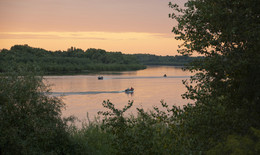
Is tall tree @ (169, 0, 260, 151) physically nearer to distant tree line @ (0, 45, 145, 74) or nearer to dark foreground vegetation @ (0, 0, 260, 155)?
dark foreground vegetation @ (0, 0, 260, 155)

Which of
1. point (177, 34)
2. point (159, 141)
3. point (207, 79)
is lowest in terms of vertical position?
point (159, 141)

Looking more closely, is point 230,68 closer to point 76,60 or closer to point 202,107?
point 202,107

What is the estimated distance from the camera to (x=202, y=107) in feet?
40.3

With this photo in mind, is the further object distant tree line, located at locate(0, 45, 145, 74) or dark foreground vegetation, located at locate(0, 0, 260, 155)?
distant tree line, located at locate(0, 45, 145, 74)

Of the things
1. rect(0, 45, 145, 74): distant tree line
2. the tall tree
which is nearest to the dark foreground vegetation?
the tall tree

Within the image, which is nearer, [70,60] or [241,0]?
[241,0]

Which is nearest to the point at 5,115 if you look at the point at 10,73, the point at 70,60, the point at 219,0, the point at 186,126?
the point at 10,73

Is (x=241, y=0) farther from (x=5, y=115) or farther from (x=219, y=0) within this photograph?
(x=5, y=115)

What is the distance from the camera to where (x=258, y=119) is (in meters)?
12.0

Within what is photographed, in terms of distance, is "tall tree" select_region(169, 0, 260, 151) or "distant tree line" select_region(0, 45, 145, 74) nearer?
"tall tree" select_region(169, 0, 260, 151)

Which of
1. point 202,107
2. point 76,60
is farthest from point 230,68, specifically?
point 76,60

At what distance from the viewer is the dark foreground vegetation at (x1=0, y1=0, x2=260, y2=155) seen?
36.9 ft

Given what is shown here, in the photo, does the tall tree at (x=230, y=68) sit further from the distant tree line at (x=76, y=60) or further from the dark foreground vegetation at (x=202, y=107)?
the distant tree line at (x=76, y=60)

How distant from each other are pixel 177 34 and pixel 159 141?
5104 mm
